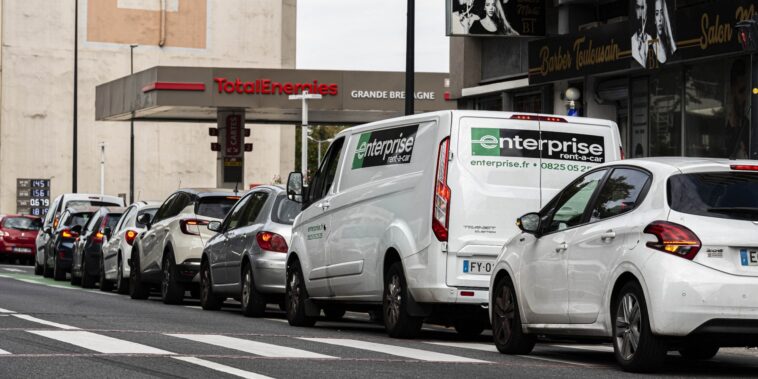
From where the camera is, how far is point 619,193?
1162 centimetres

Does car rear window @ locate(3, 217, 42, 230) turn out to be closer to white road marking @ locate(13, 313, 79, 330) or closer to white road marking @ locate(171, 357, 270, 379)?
white road marking @ locate(13, 313, 79, 330)

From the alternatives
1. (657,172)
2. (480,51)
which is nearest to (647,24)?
(480,51)

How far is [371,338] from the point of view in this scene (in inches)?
596

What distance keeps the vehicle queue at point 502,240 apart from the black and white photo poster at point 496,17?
821 cm

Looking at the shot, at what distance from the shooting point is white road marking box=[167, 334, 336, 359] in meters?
12.3

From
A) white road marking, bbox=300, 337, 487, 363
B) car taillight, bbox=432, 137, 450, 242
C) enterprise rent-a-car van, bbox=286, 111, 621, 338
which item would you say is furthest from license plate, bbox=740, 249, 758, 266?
car taillight, bbox=432, 137, 450, 242

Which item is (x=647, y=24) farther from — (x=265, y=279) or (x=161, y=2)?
(x=161, y=2)

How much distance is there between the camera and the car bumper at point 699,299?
34.2 ft

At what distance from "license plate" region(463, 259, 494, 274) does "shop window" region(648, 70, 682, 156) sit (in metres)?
11.5

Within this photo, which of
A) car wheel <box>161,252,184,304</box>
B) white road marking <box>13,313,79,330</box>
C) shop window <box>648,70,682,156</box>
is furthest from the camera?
shop window <box>648,70,682,156</box>

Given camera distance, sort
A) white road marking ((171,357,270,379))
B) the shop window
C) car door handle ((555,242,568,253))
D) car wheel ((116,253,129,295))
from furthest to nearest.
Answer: car wheel ((116,253,129,295)) < the shop window < car door handle ((555,242,568,253)) < white road marking ((171,357,270,379))

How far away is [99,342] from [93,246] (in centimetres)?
1692

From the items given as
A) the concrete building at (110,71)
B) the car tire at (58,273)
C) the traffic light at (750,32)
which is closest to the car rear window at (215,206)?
the traffic light at (750,32)

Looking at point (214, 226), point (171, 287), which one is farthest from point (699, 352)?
point (171, 287)
